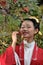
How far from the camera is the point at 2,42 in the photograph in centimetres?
476

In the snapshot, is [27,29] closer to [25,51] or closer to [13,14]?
[25,51]

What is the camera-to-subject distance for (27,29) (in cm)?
337

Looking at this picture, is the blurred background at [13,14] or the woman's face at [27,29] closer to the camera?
the woman's face at [27,29]

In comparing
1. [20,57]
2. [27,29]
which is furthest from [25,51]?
[27,29]

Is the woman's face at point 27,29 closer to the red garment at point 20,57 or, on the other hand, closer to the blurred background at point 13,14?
the red garment at point 20,57

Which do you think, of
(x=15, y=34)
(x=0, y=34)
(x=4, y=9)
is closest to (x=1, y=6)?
(x=4, y=9)

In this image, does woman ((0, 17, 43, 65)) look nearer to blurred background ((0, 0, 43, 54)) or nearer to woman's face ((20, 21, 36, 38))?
woman's face ((20, 21, 36, 38))

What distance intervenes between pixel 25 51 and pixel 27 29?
231mm

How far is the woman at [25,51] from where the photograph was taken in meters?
3.35

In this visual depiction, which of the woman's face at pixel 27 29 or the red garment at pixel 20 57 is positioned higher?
the woman's face at pixel 27 29

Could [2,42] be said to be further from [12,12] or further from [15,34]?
[15,34]

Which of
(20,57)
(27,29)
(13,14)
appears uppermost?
(27,29)

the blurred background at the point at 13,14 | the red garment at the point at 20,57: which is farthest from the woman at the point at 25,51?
the blurred background at the point at 13,14

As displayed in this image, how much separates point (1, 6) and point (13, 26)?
16.5 inches
